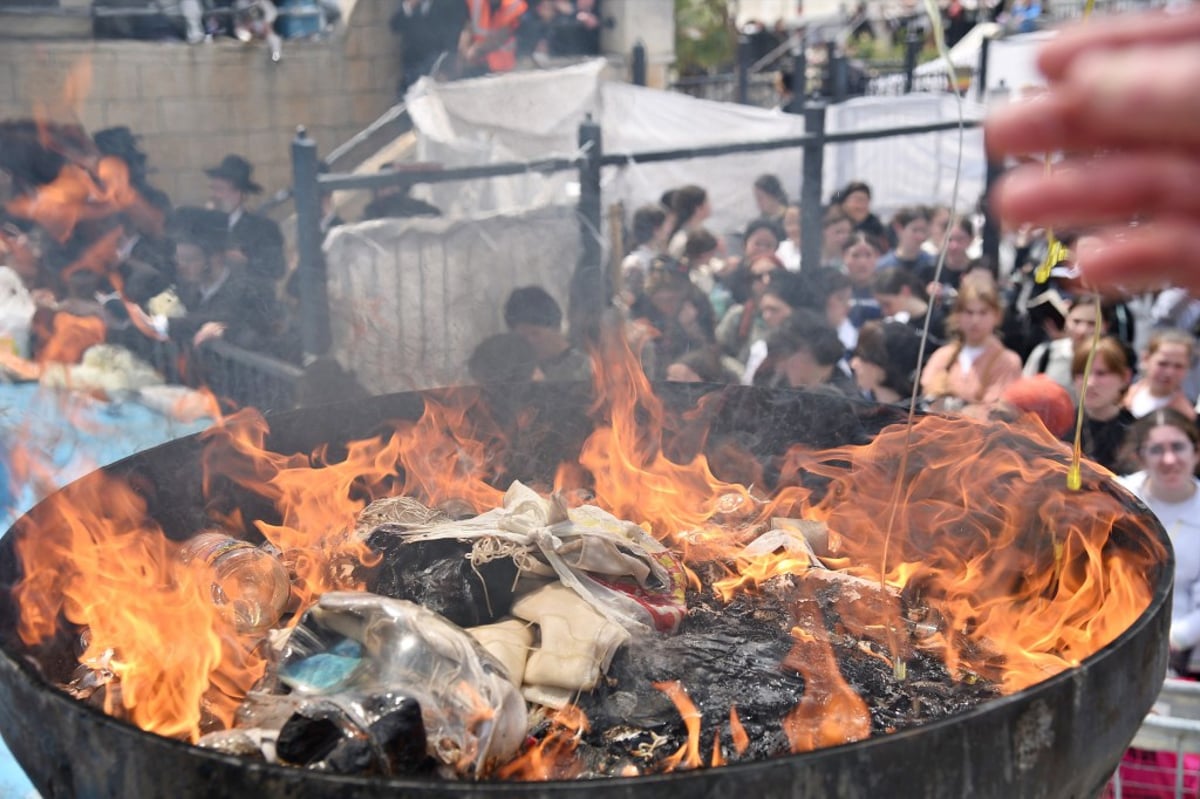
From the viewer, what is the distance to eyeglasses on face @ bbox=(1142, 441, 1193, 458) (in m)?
4.34

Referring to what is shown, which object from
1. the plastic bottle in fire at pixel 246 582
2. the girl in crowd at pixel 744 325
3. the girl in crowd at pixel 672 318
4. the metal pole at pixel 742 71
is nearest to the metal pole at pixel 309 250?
the girl in crowd at pixel 672 318

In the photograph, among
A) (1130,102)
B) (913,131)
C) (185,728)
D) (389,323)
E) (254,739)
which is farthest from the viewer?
(913,131)

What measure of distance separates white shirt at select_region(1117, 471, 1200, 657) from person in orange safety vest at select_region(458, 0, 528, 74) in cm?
723

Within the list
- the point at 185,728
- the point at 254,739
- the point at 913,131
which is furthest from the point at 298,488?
the point at 913,131

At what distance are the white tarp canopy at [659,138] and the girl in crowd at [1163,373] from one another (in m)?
4.05

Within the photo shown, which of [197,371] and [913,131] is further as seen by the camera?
[913,131]

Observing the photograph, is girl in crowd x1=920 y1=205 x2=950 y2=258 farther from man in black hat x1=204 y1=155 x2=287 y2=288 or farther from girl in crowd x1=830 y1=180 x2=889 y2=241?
→ man in black hat x1=204 y1=155 x2=287 y2=288

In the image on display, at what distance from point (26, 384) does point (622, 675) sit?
4.94 meters

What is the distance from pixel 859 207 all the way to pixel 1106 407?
368 cm

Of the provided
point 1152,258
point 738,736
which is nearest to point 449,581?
point 738,736

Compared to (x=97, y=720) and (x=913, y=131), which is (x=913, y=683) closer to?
(x=97, y=720)

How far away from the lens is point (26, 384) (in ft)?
21.1

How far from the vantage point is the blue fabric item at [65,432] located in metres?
5.40

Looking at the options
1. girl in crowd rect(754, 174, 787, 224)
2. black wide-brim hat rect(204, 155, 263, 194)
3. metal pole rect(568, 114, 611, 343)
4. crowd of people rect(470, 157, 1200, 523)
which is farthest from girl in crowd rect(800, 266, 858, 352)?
black wide-brim hat rect(204, 155, 263, 194)
